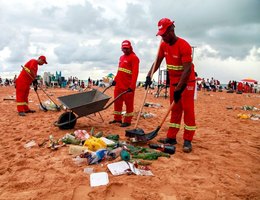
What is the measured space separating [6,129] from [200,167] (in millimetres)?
4366

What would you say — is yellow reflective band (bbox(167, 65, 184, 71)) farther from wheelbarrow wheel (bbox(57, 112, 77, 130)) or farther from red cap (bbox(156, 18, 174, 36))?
wheelbarrow wheel (bbox(57, 112, 77, 130))

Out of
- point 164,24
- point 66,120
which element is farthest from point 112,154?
point 66,120

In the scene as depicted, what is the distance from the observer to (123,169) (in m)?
3.01

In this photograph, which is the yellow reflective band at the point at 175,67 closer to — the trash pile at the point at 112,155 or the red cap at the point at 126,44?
the trash pile at the point at 112,155

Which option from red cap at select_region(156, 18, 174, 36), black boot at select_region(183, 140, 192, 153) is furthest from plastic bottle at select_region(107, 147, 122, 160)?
red cap at select_region(156, 18, 174, 36)

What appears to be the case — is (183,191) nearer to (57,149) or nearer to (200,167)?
(200,167)

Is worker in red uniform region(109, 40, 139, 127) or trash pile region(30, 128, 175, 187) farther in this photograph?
worker in red uniform region(109, 40, 139, 127)

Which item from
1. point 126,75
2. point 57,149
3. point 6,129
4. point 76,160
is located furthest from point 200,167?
point 6,129

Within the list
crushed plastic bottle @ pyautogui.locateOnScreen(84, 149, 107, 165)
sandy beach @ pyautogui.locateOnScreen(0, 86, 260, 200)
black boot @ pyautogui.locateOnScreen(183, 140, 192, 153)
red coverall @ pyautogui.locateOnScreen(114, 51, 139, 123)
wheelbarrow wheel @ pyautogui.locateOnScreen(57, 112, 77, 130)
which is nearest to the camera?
sandy beach @ pyautogui.locateOnScreen(0, 86, 260, 200)

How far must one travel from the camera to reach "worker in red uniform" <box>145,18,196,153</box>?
374cm

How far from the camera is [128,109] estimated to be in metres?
5.87

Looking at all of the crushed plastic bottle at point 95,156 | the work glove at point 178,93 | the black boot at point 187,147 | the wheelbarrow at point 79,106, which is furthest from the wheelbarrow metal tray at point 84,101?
the black boot at point 187,147

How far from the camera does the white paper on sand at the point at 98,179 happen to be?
106 inches

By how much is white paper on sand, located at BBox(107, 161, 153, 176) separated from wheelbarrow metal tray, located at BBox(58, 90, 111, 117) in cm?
187
